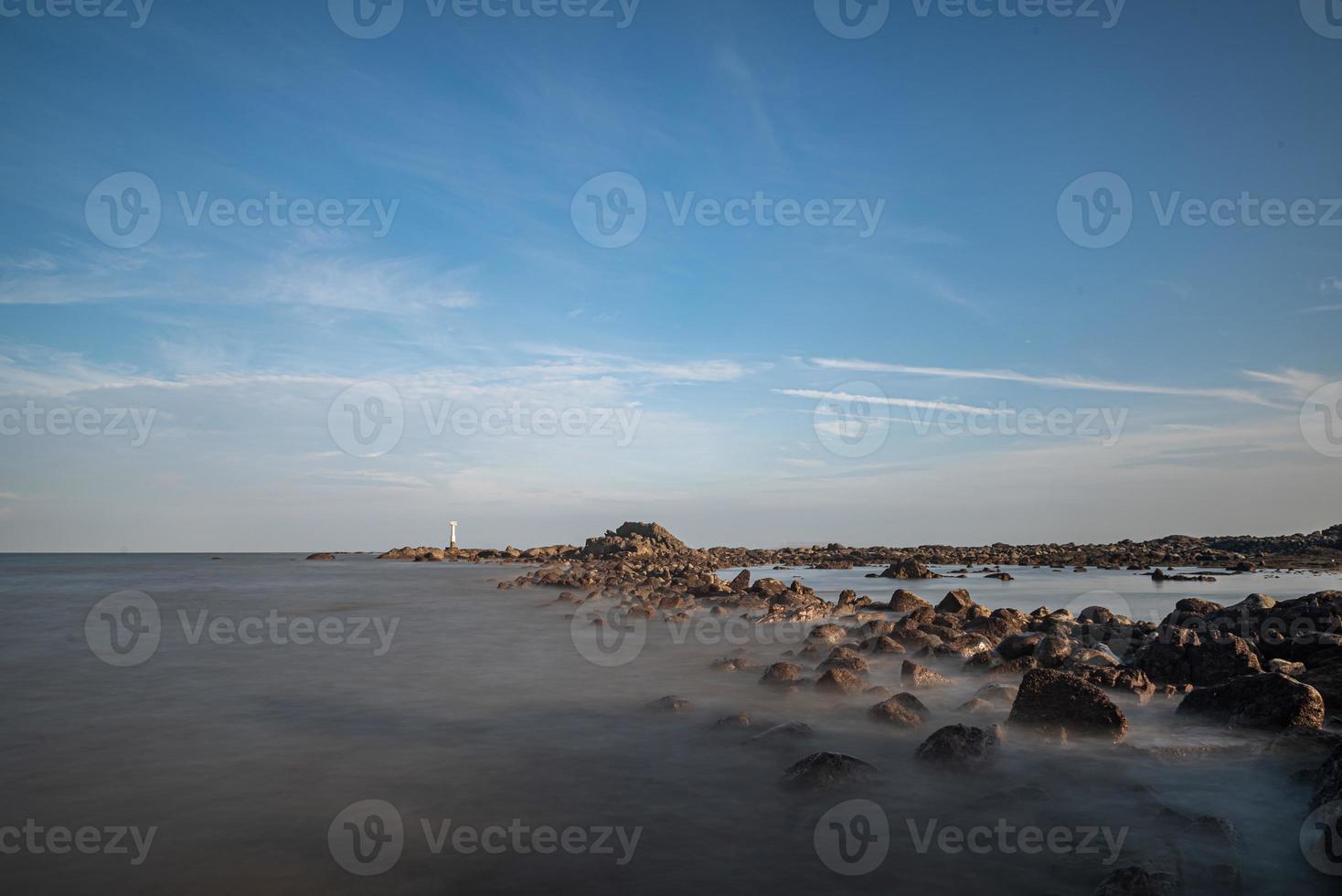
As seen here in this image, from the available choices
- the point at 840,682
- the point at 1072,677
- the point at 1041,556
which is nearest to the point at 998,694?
the point at 1072,677

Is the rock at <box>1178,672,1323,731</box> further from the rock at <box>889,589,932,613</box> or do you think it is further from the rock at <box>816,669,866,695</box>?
the rock at <box>889,589,932,613</box>

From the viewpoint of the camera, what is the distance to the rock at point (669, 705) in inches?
313

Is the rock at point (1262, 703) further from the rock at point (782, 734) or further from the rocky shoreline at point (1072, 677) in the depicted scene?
the rock at point (782, 734)

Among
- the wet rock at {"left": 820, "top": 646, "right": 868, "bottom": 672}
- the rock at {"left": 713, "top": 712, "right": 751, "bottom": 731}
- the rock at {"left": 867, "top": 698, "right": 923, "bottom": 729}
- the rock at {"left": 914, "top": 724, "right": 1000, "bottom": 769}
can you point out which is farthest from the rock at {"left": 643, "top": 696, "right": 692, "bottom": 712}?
the rock at {"left": 914, "top": 724, "right": 1000, "bottom": 769}

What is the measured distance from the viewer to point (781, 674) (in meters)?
9.28

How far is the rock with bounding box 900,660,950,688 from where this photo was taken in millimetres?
9038

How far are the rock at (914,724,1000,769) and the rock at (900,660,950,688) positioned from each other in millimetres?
2897

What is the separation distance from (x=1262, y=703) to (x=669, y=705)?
5.85m

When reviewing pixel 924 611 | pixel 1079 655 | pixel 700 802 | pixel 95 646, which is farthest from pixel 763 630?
pixel 95 646

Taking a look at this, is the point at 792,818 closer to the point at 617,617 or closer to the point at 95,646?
the point at 617,617

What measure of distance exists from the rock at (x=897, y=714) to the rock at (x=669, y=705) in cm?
208

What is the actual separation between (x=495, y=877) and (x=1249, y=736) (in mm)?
6717

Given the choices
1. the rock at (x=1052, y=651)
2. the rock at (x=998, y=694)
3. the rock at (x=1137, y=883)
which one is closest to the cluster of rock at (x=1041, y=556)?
the rock at (x=1052, y=651)

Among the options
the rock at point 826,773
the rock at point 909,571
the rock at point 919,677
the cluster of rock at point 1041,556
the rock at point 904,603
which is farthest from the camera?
the cluster of rock at point 1041,556
